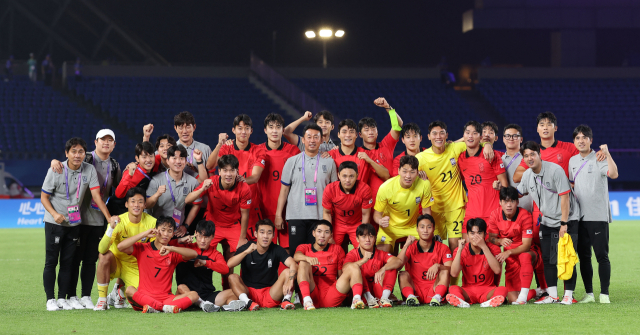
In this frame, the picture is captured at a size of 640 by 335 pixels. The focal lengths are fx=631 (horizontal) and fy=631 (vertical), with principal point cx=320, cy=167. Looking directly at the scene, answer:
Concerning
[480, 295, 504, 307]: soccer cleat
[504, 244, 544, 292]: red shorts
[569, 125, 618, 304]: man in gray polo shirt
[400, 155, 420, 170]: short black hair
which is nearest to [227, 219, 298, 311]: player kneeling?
[400, 155, 420, 170]: short black hair

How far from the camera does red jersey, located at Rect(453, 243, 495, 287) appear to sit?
23.0 feet

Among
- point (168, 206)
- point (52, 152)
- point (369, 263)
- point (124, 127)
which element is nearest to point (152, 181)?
point (168, 206)

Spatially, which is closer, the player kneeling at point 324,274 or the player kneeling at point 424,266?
the player kneeling at point 324,274

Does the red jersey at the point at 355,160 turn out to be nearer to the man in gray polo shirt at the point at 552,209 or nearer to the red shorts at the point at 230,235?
the red shorts at the point at 230,235

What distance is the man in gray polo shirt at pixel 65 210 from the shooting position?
6.89 m

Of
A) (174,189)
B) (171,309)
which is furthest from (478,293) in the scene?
(174,189)

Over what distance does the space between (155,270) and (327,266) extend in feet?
6.10

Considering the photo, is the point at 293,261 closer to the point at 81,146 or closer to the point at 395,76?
the point at 81,146

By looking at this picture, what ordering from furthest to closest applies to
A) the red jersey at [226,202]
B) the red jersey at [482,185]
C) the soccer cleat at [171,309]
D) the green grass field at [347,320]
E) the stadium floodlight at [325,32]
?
the stadium floodlight at [325,32], the red jersey at [482,185], the red jersey at [226,202], the soccer cleat at [171,309], the green grass field at [347,320]

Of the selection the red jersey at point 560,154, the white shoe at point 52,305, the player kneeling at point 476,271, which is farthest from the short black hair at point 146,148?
the red jersey at point 560,154

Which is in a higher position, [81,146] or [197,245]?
[81,146]

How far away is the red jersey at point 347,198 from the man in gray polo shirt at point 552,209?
182 centimetres

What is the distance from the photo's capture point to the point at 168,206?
734 cm

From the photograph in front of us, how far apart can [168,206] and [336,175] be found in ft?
6.61
